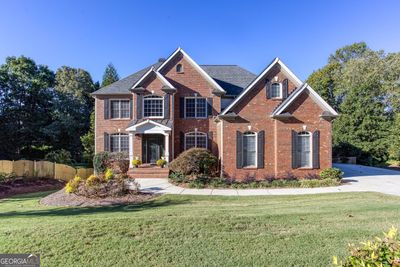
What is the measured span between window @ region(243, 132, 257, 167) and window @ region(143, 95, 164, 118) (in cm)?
684

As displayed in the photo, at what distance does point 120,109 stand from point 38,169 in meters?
8.11

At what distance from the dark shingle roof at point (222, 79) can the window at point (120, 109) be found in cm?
80

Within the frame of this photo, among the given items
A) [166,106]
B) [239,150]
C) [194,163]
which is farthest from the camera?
[166,106]

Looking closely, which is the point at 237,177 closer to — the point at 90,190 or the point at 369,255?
the point at 90,190

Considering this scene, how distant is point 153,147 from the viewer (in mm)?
19781

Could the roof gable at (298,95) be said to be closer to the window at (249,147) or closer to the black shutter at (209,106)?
the window at (249,147)

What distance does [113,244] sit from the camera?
17.0 feet

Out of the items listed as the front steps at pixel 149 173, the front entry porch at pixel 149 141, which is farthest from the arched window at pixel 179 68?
the front steps at pixel 149 173

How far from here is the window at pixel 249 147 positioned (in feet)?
52.4

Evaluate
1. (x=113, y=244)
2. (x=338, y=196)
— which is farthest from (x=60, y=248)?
(x=338, y=196)

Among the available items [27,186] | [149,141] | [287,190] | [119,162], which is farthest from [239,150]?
[27,186]

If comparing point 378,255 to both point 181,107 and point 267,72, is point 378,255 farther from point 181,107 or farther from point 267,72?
point 181,107

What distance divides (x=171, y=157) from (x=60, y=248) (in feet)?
45.4

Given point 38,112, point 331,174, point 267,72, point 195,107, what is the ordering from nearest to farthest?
point 331,174, point 267,72, point 195,107, point 38,112
